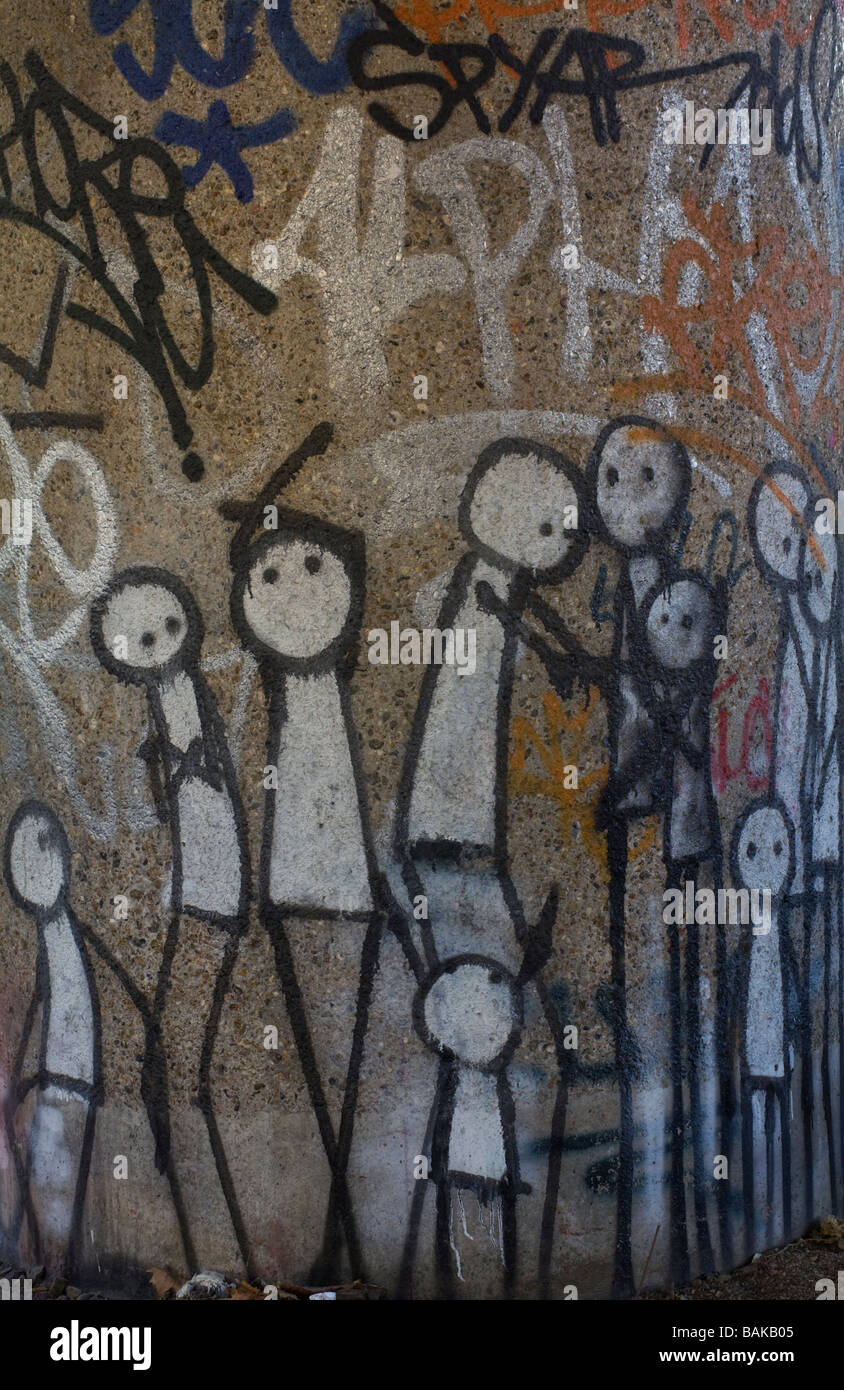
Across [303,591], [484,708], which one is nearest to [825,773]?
[484,708]

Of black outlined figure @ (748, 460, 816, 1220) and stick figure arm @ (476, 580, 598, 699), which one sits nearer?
stick figure arm @ (476, 580, 598, 699)

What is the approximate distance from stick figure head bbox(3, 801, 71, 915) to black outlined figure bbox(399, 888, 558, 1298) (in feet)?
3.60

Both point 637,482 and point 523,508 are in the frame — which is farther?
point 637,482

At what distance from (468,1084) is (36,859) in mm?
1467

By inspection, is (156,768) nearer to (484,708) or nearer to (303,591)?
(303,591)

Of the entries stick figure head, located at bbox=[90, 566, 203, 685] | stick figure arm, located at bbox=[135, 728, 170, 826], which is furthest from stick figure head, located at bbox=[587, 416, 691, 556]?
stick figure arm, located at bbox=[135, 728, 170, 826]

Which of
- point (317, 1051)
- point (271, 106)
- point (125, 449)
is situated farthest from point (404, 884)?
point (271, 106)

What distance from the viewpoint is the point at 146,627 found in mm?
3945

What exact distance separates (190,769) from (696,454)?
1.73 m

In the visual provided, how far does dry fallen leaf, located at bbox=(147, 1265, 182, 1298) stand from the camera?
12.9ft

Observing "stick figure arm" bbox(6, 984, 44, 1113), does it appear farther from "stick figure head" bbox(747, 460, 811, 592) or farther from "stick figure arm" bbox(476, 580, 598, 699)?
"stick figure head" bbox(747, 460, 811, 592)

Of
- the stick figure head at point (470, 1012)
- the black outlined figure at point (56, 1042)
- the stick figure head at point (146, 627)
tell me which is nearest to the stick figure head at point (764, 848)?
the stick figure head at point (470, 1012)

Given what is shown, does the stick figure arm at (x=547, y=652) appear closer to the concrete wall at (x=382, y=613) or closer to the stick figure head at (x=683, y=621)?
the concrete wall at (x=382, y=613)

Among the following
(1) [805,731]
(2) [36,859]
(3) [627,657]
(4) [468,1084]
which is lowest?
(4) [468,1084]
